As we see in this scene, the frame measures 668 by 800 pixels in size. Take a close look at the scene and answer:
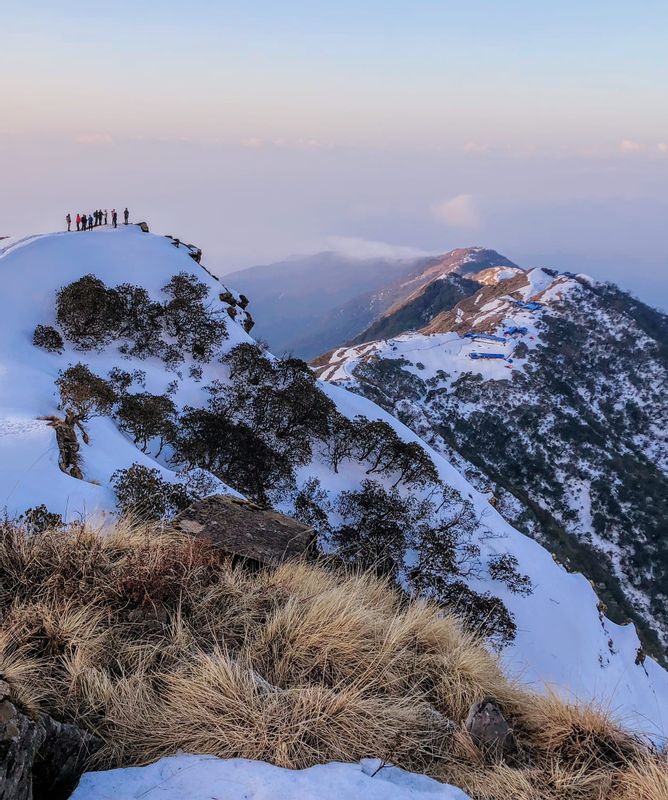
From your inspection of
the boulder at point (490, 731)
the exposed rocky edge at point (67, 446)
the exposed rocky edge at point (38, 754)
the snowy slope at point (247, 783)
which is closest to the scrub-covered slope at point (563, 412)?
the exposed rocky edge at point (67, 446)

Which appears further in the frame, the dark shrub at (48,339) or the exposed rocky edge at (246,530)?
the dark shrub at (48,339)

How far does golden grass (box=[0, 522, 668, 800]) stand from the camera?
332cm

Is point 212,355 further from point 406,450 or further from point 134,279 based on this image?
point 406,450

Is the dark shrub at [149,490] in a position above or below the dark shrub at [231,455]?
above

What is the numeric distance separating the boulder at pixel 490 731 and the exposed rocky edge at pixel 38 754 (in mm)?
2515

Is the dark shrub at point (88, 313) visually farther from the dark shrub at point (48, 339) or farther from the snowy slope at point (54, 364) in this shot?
the dark shrub at point (48, 339)

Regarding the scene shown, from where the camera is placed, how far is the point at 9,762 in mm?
2443

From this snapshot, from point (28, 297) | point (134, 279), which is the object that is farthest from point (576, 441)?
point (28, 297)

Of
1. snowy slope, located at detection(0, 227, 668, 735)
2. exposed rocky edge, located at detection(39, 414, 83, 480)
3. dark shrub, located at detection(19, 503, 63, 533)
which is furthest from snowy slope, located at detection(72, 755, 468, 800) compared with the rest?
exposed rocky edge, located at detection(39, 414, 83, 480)

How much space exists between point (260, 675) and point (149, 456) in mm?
16093

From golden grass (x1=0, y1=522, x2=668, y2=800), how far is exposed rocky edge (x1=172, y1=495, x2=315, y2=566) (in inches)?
40.9

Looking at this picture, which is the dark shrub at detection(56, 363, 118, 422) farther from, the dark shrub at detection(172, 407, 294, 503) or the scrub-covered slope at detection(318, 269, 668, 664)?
the scrub-covered slope at detection(318, 269, 668, 664)

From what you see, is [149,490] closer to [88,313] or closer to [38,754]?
[38,754]

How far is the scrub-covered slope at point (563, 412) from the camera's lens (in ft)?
142
